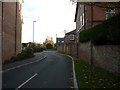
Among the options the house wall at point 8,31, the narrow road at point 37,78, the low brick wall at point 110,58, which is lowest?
the narrow road at point 37,78

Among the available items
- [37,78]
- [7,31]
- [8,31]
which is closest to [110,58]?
[37,78]

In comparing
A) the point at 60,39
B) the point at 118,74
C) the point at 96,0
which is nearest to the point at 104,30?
the point at 96,0

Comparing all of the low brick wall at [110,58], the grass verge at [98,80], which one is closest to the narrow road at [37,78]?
the grass verge at [98,80]

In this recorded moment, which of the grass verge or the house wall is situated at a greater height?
the house wall

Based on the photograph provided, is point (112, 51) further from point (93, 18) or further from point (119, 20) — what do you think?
point (93, 18)

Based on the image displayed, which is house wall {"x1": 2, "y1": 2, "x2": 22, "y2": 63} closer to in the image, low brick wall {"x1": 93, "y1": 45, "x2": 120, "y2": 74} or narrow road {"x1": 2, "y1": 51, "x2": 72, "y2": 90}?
narrow road {"x1": 2, "y1": 51, "x2": 72, "y2": 90}

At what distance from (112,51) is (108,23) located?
171 cm

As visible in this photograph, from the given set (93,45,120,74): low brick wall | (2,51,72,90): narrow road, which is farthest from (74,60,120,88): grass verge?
(2,51,72,90): narrow road

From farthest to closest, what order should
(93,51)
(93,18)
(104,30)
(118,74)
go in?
(93,18) < (93,51) < (104,30) < (118,74)

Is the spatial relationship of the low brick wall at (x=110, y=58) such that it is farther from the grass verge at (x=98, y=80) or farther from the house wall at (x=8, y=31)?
the house wall at (x=8, y=31)

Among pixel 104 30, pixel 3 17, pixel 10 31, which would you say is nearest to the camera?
pixel 104 30

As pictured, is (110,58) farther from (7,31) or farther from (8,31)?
(8,31)

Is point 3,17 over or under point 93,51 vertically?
over

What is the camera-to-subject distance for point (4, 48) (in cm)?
2155
